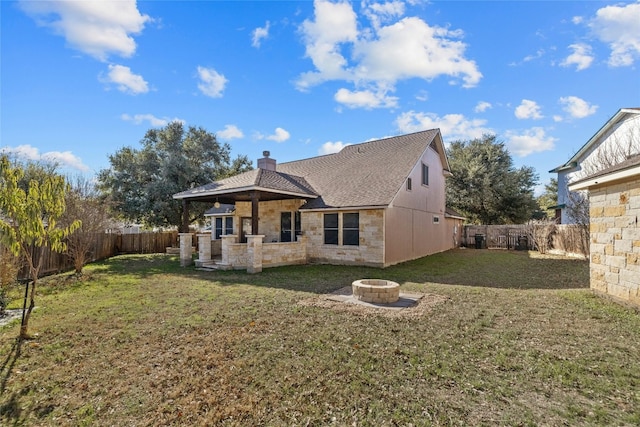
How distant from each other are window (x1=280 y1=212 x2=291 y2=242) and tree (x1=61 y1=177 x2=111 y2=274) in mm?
7775

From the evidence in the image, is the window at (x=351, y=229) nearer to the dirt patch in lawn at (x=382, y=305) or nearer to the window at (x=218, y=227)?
the dirt patch in lawn at (x=382, y=305)

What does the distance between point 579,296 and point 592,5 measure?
8652 mm

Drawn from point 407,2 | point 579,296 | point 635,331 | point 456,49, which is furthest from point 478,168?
point 635,331

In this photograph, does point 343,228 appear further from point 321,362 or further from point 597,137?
point 597,137

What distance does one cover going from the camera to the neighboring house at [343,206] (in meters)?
11.8

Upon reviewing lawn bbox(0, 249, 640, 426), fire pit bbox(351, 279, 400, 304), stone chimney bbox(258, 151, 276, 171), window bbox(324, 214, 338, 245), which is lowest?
lawn bbox(0, 249, 640, 426)

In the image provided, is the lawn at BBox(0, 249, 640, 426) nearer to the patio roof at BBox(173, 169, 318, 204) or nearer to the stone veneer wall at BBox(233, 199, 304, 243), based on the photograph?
the patio roof at BBox(173, 169, 318, 204)

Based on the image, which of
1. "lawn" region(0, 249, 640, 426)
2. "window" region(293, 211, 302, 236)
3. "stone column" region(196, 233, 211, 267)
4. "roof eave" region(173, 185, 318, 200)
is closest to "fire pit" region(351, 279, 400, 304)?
"lawn" region(0, 249, 640, 426)

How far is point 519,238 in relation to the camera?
66.8ft

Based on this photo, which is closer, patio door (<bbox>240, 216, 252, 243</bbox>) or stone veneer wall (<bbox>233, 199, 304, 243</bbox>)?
stone veneer wall (<bbox>233, 199, 304, 243</bbox>)

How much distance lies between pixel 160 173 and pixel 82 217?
8.34 metres

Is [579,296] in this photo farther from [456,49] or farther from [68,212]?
[68,212]

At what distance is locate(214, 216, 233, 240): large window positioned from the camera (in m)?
18.4

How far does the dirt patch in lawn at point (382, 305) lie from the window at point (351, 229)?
5164 mm
